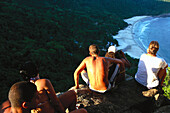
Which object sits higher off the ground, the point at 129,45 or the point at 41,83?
the point at 41,83

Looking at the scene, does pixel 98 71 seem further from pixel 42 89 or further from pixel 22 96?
pixel 22 96

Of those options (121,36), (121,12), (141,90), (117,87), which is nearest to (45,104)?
(117,87)

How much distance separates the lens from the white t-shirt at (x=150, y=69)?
346 cm

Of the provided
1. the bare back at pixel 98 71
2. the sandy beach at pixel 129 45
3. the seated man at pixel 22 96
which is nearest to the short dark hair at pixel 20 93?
the seated man at pixel 22 96

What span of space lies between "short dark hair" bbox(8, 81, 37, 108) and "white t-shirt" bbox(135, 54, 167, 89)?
2602mm

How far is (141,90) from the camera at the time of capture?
3.88 meters

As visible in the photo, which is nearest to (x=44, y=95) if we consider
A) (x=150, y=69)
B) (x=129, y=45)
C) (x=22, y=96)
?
(x=22, y=96)

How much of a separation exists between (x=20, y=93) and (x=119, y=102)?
2.33 metres

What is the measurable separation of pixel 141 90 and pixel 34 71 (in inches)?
103

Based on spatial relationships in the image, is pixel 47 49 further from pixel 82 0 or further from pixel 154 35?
pixel 82 0

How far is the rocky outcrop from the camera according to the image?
3.39 meters

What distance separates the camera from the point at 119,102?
355cm

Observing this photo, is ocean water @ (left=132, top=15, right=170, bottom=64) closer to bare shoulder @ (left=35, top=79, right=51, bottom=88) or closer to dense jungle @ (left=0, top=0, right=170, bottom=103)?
dense jungle @ (left=0, top=0, right=170, bottom=103)

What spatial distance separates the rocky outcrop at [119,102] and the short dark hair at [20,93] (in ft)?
5.52
